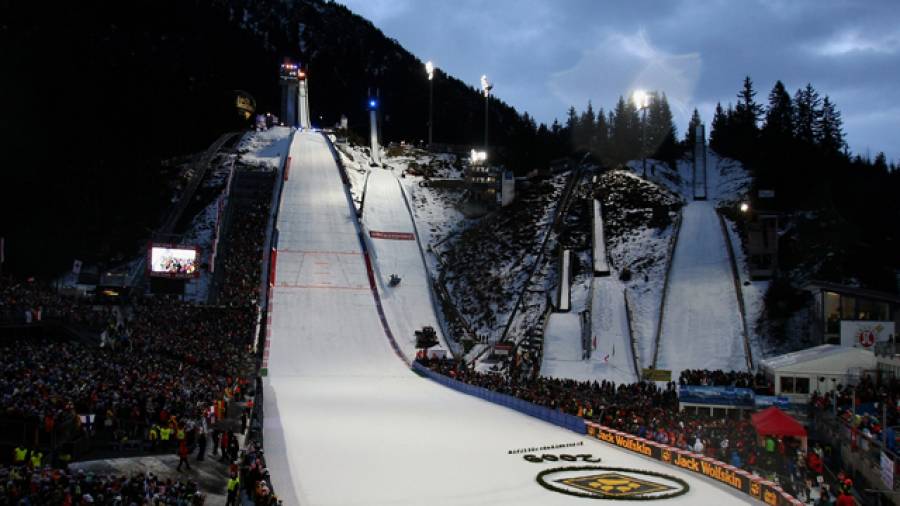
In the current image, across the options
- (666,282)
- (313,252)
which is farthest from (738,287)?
(313,252)

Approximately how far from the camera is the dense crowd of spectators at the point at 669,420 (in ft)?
59.6

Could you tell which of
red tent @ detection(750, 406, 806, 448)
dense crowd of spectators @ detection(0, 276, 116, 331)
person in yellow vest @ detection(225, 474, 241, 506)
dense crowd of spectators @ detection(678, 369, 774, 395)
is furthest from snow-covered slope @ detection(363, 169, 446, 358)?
person in yellow vest @ detection(225, 474, 241, 506)

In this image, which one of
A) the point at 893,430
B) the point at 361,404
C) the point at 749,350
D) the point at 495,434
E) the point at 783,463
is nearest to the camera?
the point at 893,430

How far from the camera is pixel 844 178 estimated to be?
5528 centimetres

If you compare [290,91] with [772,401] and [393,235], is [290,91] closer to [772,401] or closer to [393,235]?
[393,235]

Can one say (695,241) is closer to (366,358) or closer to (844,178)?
(844,178)

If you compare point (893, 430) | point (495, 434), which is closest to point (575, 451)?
point (495, 434)

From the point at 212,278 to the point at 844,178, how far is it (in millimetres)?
41062

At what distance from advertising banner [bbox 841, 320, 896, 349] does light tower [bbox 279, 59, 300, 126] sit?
81.5 meters

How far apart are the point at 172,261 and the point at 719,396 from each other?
87.9ft

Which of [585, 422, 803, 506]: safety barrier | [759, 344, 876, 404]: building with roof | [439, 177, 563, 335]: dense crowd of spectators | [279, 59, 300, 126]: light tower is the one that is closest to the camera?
[585, 422, 803, 506]: safety barrier

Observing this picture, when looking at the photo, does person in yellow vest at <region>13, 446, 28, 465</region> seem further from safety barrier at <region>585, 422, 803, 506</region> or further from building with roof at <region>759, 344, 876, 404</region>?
building with roof at <region>759, 344, 876, 404</region>

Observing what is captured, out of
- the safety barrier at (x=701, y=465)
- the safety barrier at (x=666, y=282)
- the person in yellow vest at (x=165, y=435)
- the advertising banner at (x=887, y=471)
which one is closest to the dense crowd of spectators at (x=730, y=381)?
the safety barrier at (x=701, y=465)

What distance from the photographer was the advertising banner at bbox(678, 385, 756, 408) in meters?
25.3
